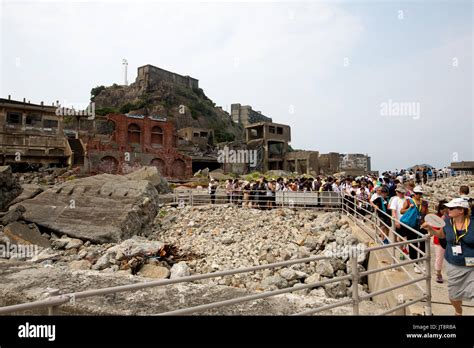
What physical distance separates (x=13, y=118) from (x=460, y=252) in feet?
136

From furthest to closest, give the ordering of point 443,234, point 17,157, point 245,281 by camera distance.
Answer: point 17,157 → point 245,281 → point 443,234

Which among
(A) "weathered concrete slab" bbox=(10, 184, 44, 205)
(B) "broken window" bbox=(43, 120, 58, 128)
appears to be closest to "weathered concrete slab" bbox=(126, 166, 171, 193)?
(A) "weathered concrete slab" bbox=(10, 184, 44, 205)

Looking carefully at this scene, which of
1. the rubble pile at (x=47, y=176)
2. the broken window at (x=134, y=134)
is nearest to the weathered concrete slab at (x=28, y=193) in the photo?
the rubble pile at (x=47, y=176)

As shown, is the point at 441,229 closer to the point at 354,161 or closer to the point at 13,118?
the point at 13,118

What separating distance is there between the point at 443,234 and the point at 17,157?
3595cm

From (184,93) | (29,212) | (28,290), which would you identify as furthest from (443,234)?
(184,93)

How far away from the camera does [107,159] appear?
3188 centimetres

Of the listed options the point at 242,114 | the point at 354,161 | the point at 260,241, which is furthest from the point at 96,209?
the point at 242,114

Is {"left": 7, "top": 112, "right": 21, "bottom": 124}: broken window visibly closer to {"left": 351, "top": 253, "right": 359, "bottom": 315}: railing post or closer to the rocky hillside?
the rocky hillside

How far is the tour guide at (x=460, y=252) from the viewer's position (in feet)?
11.1

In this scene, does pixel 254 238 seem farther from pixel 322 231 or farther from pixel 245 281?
pixel 245 281

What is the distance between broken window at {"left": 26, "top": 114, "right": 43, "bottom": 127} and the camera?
3431cm
